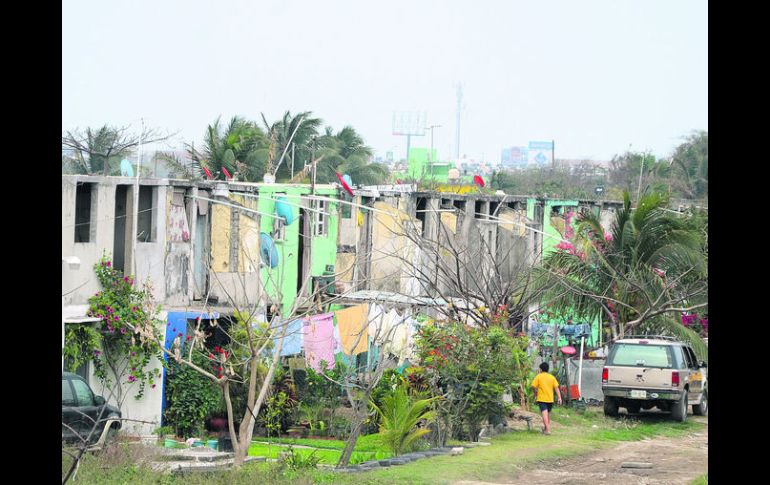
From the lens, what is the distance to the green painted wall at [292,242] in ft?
84.5

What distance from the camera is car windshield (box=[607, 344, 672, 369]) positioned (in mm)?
18391

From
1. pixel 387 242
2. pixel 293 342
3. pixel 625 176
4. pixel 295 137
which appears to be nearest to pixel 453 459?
pixel 293 342

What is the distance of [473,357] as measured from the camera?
669 inches

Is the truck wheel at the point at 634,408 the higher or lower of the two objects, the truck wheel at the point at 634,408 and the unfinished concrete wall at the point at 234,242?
the lower

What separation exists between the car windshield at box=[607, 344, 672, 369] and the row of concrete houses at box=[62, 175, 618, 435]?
3.91 metres

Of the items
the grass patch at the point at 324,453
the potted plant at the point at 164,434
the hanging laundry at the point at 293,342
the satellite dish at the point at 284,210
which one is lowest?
→ the potted plant at the point at 164,434

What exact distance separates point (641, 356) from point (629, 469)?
454cm

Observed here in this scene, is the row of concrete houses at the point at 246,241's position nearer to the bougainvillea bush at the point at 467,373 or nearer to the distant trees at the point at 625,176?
the bougainvillea bush at the point at 467,373

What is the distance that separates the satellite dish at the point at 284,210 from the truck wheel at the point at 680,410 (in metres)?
11.1

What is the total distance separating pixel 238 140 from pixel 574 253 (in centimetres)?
1471

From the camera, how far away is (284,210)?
84.8 feet

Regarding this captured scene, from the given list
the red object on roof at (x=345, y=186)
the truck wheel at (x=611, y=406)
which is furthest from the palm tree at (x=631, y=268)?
the red object on roof at (x=345, y=186)
